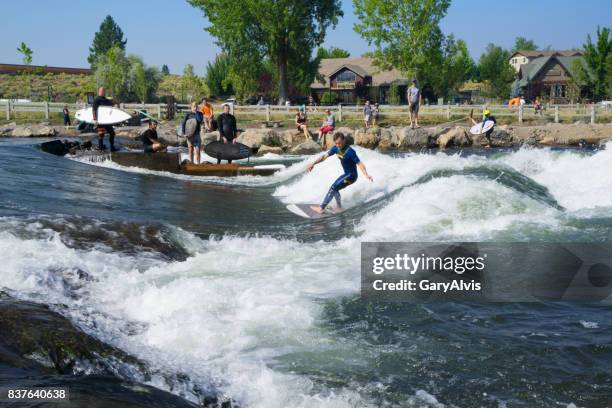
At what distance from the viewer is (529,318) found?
7.31 m

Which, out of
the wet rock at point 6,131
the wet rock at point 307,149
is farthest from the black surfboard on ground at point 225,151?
the wet rock at point 6,131

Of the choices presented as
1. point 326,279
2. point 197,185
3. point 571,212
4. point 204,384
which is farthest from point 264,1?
point 204,384

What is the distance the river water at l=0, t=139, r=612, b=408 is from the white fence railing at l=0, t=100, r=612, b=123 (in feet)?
→ 78.8

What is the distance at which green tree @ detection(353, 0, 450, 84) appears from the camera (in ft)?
167

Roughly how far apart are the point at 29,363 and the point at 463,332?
13.4 feet

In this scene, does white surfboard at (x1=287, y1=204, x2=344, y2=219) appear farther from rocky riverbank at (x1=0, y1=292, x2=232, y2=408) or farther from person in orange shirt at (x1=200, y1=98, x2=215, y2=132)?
person in orange shirt at (x1=200, y1=98, x2=215, y2=132)

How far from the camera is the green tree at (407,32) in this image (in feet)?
167

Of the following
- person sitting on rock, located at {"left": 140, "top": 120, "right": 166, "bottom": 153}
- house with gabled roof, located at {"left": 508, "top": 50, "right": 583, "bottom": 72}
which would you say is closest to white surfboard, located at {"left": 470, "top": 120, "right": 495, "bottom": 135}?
person sitting on rock, located at {"left": 140, "top": 120, "right": 166, "bottom": 153}

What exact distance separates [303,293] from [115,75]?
196ft

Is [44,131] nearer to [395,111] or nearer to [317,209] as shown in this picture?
[395,111]

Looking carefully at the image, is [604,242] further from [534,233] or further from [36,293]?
[36,293]

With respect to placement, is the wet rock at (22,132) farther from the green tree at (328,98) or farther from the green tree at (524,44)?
the green tree at (524,44)

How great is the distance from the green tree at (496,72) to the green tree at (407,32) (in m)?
24.5

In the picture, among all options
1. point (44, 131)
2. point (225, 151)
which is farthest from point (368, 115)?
point (225, 151)
